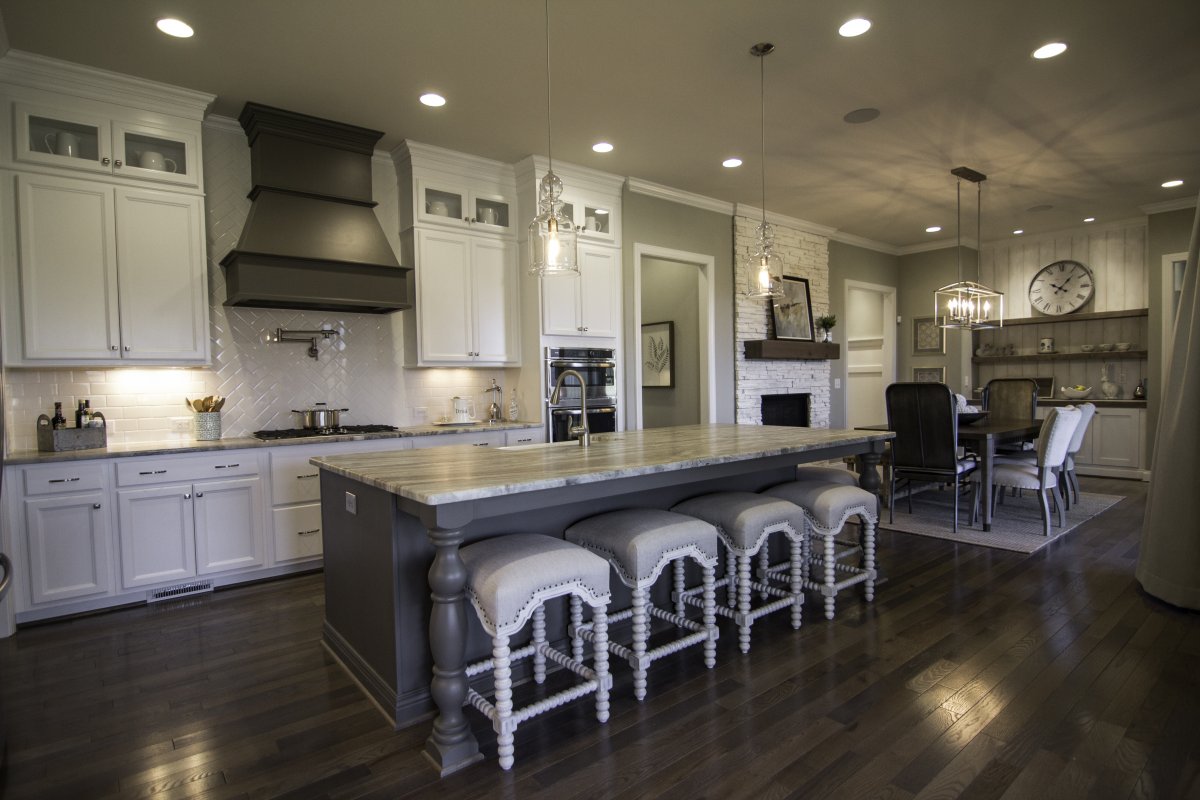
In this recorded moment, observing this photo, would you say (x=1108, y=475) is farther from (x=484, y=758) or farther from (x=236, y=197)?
(x=236, y=197)

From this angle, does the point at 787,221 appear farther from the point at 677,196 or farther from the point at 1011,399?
the point at 1011,399

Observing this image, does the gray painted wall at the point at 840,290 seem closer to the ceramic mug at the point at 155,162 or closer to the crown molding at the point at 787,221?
the crown molding at the point at 787,221

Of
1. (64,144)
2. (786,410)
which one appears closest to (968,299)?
(786,410)

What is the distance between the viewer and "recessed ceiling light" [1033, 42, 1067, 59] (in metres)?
3.38

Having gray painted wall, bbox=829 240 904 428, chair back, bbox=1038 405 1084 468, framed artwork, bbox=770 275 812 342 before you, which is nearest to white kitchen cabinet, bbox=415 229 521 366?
framed artwork, bbox=770 275 812 342

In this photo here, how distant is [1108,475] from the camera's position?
7.19 meters

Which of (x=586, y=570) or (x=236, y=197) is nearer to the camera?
(x=586, y=570)

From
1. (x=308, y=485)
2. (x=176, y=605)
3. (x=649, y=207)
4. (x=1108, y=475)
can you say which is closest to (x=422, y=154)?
(x=649, y=207)

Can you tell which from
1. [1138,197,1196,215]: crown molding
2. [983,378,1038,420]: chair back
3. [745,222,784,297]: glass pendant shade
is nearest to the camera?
[745,222,784,297]: glass pendant shade

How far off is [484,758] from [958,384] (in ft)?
26.7

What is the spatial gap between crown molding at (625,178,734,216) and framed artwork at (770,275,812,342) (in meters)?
1.20

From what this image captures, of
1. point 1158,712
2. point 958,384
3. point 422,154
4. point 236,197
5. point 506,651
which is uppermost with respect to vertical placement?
point 422,154

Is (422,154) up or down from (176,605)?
up

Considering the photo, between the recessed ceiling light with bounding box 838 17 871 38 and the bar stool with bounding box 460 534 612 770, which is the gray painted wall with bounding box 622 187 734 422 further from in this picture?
the bar stool with bounding box 460 534 612 770
